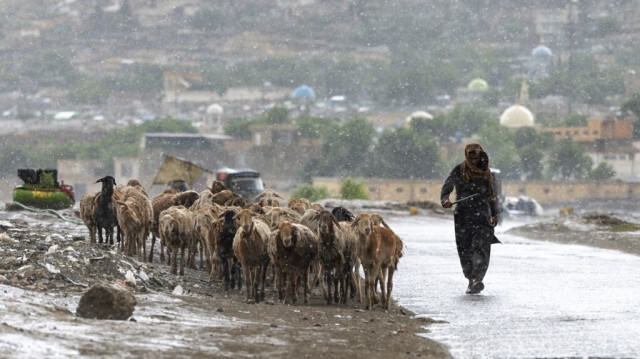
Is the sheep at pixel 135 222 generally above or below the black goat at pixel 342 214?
below

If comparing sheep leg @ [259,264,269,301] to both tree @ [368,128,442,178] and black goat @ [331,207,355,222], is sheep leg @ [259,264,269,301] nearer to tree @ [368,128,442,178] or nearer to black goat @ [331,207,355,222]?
black goat @ [331,207,355,222]

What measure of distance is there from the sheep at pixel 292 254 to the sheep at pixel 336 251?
0.34 feet

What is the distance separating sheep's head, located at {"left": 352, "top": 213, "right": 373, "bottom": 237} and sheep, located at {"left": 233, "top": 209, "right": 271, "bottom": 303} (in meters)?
0.99

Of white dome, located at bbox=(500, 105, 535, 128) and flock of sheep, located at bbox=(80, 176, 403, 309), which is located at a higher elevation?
white dome, located at bbox=(500, 105, 535, 128)

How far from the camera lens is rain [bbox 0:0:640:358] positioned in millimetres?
11336

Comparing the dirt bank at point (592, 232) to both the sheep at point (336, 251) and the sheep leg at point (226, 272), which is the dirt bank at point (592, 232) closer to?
the sheep leg at point (226, 272)

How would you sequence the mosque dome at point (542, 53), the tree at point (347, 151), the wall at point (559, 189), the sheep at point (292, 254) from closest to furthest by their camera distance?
the sheep at point (292, 254) < the wall at point (559, 189) < the tree at point (347, 151) < the mosque dome at point (542, 53)

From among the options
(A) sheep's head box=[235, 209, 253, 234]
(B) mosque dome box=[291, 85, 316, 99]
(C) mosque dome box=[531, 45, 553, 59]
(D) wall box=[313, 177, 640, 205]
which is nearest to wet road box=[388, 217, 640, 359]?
(A) sheep's head box=[235, 209, 253, 234]

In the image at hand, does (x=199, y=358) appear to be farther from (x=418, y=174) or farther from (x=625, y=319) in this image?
(x=418, y=174)

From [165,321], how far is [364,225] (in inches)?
110

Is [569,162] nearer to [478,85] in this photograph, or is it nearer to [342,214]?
[478,85]

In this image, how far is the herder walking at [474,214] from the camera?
13359 millimetres

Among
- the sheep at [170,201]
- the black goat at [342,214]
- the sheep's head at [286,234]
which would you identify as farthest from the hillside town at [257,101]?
the sheep's head at [286,234]

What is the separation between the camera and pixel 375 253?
11.9 meters
